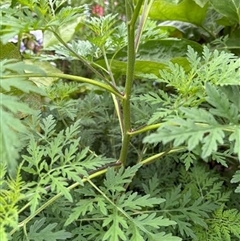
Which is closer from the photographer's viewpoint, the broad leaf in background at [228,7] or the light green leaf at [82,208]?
the light green leaf at [82,208]

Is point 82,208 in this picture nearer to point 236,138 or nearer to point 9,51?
point 236,138

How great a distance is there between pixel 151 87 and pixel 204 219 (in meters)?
0.37

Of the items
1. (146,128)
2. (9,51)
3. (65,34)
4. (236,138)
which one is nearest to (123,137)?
(146,128)

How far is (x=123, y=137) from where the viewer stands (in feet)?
1.99

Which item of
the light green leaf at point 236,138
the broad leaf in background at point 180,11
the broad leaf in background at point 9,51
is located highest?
the light green leaf at point 236,138

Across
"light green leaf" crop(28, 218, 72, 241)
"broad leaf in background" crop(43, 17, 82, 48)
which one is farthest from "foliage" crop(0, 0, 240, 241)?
"broad leaf in background" crop(43, 17, 82, 48)

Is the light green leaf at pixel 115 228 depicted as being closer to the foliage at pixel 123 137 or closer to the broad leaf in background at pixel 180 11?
the foliage at pixel 123 137

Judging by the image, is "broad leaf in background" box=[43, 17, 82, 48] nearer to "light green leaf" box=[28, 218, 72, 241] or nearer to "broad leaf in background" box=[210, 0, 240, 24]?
"broad leaf in background" box=[210, 0, 240, 24]

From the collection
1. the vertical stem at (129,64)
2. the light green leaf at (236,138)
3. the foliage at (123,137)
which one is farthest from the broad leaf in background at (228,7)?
the light green leaf at (236,138)

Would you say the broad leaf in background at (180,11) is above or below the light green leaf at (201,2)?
below

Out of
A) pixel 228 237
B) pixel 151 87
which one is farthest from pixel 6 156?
A: pixel 151 87

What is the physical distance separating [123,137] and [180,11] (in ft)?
1.43

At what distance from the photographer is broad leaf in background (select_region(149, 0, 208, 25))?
925mm

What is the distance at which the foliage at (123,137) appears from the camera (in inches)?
17.8
